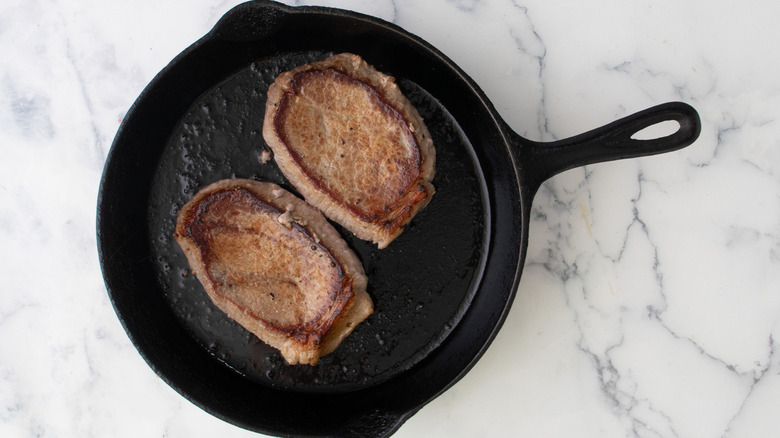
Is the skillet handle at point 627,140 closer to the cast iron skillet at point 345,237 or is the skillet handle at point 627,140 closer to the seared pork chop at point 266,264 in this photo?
the cast iron skillet at point 345,237

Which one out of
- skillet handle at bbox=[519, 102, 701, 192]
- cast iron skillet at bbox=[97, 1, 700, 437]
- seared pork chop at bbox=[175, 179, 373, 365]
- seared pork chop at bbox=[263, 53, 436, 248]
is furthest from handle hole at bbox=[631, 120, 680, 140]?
seared pork chop at bbox=[175, 179, 373, 365]

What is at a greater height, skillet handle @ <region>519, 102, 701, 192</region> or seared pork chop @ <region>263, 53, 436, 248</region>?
seared pork chop @ <region>263, 53, 436, 248</region>

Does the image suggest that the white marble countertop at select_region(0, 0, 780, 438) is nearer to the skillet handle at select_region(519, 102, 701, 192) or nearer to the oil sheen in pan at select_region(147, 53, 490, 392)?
the oil sheen in pan at select_region(147, 53, 490, 392)

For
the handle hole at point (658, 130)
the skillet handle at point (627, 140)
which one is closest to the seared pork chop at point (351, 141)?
the skillet handle at point (627, 140)

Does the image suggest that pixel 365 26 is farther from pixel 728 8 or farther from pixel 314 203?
pixel 728 8

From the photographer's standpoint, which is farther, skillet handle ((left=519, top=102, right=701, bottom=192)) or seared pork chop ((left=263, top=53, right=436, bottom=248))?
seared pork chop ((left=263, top=53, right=436, bottom=248))

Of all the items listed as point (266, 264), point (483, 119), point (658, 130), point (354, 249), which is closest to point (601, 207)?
point (658, 130)

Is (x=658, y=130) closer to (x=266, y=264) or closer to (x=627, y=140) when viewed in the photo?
(x=627, y=140)
